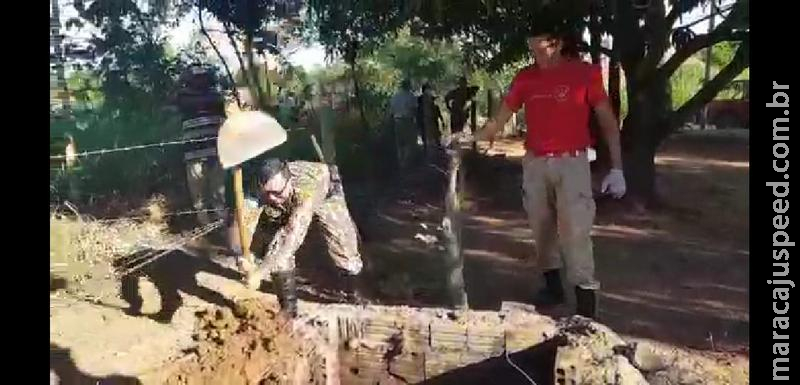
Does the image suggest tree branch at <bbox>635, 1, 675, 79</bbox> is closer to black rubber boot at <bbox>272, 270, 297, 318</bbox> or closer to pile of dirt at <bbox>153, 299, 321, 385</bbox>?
black rubber boot at <bbox>272, 270, 297, 318</bbox>

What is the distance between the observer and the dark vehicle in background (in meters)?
3.77

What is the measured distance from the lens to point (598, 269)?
3537 mm

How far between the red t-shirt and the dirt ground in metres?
0.56

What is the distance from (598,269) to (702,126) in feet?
12.1

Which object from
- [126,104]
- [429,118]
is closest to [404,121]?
[429,118]

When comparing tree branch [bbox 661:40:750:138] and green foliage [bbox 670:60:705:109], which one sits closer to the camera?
tree branch [bbox 661:40:750:138]

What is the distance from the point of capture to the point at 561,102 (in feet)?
8.07

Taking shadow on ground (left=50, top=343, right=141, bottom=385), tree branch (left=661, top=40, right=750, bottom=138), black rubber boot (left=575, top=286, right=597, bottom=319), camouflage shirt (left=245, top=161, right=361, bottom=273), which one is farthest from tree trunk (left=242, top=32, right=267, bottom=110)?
tree branch (left=661, top=40, right=750, bottom=138)

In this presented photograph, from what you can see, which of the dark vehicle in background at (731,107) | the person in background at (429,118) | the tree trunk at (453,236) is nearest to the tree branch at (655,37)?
the dark vehicle in background at (731,107)

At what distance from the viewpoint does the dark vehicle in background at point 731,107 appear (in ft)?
12.4

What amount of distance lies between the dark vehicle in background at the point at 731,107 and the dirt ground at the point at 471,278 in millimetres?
479

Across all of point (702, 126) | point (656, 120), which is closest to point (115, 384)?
point (656, 120)

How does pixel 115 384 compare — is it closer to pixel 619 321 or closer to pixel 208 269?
pixel 208 269

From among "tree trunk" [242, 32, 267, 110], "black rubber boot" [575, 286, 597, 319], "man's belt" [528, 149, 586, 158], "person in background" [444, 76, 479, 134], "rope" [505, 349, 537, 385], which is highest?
"tree trunk" [242, 32, 267, 110]
